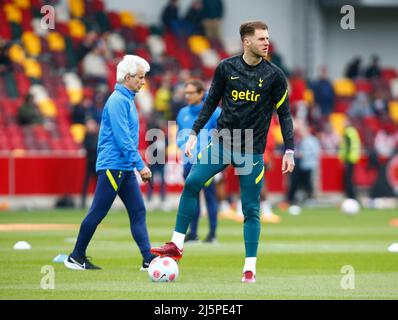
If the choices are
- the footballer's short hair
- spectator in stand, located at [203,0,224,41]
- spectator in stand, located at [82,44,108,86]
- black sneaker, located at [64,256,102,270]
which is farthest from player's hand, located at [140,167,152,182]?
spectator in stand, located at [203,0,224,41]

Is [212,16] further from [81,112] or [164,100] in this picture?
[81,112]

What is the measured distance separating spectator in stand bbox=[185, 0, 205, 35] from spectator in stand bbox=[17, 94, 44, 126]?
10.6m

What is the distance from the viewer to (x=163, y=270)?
1227 cm

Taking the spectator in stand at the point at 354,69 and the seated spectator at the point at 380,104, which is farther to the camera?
the spectator in stand at the point at 354,69

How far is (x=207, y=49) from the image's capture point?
1533 inches

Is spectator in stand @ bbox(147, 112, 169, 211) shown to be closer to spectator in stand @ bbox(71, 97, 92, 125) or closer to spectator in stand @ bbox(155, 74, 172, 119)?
spectator in stand @ bbox(71, 97, 92, 125)

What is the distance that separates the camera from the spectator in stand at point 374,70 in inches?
1617

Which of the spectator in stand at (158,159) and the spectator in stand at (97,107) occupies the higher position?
the spectator in stand at (97,107)

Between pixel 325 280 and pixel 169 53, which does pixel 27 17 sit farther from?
pixel 325 280

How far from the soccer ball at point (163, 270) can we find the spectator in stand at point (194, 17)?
27.3 metres

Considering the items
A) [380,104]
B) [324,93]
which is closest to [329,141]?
[324,93]

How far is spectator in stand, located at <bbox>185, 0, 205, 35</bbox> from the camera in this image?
128 ft

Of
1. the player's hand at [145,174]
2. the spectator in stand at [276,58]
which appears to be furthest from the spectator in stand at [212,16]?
the player's hand at [145,174]

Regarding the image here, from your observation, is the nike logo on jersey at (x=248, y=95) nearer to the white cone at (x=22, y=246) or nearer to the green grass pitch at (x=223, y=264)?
the green grass pitch at (x=223, y=264)
